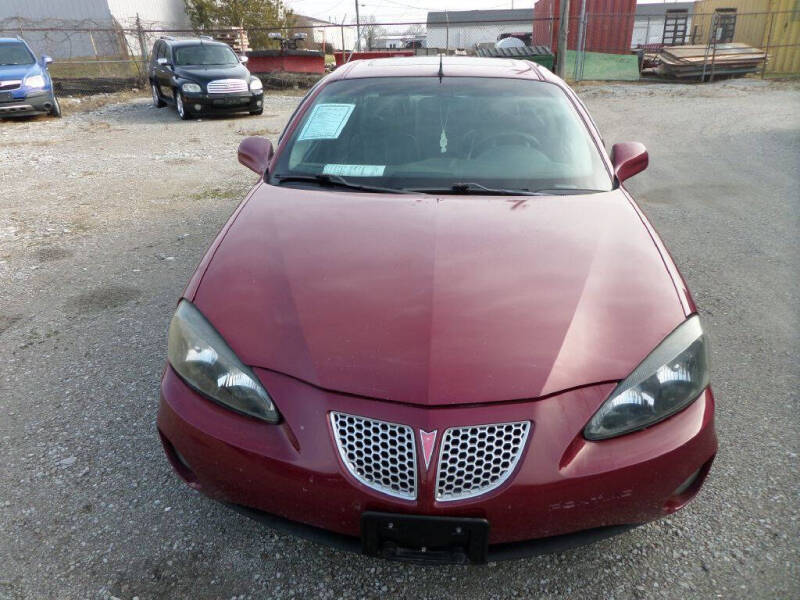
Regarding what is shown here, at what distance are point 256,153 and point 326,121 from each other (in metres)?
0.41

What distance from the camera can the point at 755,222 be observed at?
5301 mm

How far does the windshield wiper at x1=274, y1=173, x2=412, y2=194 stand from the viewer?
2576 mm

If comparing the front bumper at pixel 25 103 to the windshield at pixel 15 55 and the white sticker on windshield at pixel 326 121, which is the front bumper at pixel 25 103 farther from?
the white sticker on windshield at pixel 326 121

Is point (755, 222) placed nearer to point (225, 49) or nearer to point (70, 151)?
point (70, 151)

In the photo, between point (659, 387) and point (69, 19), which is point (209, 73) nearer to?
point (659, 387)

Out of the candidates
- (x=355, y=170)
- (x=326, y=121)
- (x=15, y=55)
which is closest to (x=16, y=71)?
(x=15, y=55)

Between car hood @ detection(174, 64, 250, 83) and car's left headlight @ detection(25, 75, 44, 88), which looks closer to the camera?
car's left headlight @ detection(25, 75, 44, 88)

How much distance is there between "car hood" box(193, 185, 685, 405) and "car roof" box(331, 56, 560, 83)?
1.07m

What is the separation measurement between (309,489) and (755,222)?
5.22 m

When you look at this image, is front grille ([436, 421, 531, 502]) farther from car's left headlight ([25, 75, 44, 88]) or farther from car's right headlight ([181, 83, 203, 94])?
car's left headlight ([25, 75, 44, 88])

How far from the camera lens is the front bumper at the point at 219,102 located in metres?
11.9

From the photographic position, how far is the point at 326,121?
9.84 feet

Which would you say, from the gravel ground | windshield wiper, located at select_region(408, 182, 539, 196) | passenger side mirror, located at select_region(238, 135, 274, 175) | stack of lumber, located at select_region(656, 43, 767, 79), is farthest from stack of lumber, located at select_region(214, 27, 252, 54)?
windshield wiper, located at select_region(408, 182, 539, 196)

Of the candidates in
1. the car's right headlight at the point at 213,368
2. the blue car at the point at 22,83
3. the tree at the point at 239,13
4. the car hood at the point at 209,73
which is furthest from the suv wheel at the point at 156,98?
the tree at the point at 239,13
